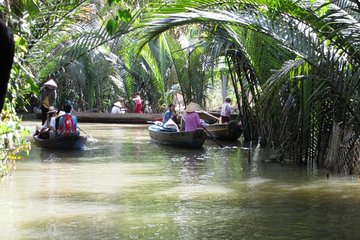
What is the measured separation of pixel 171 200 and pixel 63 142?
22.1ft

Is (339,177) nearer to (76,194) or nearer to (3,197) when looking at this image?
(76,194)

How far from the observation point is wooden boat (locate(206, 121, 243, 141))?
17734 mm

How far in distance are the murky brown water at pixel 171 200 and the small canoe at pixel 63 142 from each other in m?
0.85

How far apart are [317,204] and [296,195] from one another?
0.72m

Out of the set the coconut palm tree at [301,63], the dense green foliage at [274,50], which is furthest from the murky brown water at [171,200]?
the dense green foliage at [274,50]

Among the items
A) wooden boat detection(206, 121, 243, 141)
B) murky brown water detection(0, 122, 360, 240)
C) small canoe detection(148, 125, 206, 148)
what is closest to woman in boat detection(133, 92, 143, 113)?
wooden boat detection(206, 121, 243, 141)

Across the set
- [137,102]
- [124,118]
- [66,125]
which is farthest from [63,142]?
[137,102]

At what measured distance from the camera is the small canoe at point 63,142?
1450cm

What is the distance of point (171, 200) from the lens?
8.39 meters

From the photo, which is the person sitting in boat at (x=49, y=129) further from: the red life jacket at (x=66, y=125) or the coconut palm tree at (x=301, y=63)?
the coconut palm tree at (x=301, y=63)

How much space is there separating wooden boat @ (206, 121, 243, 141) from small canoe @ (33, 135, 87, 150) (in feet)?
14.8

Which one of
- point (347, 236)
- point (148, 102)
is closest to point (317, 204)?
point (347, 236)

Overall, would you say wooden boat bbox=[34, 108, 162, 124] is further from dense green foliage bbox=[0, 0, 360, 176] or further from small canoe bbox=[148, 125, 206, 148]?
dense green foliage bbox=[0, 0, 360, 176]

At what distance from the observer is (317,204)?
8203 mm
